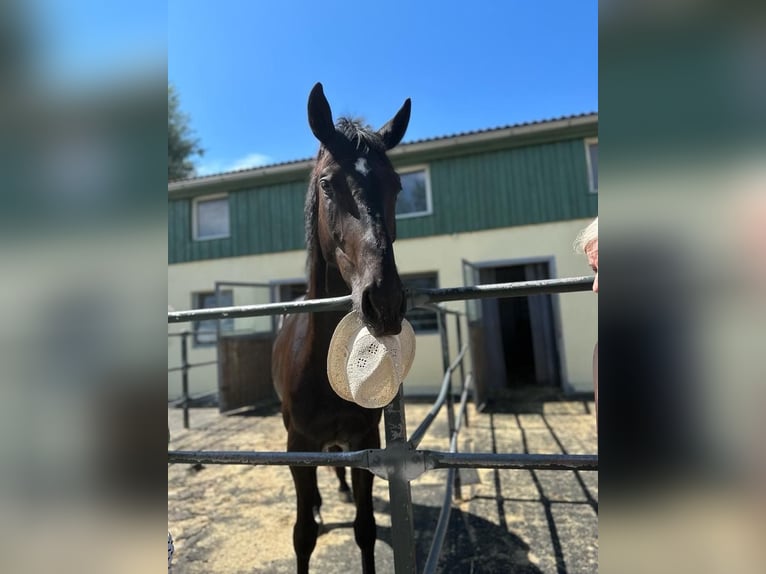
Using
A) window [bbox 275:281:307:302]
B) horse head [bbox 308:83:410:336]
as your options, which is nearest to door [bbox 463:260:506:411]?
window [bbox 275:281:307:302]

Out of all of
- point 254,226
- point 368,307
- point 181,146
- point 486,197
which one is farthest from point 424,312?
point 181,146

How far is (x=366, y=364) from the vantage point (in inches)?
46.2

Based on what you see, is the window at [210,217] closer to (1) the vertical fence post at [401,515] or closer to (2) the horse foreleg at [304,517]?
(2) the horse foreleg at [304,517]

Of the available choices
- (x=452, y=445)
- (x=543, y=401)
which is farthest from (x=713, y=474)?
(x=543, y=401)

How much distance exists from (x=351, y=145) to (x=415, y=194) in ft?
23.0

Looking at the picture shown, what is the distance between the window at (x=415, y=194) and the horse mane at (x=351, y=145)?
6.44m

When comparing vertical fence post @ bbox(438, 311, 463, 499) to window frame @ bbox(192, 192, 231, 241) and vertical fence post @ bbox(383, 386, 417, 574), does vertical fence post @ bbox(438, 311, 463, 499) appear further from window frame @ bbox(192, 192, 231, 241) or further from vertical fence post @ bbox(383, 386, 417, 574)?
window frame @ bbox(192, 192, 231, 241)

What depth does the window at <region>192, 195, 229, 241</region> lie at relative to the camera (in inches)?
378

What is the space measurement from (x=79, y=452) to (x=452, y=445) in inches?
113

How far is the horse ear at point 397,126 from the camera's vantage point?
1971 millimetres

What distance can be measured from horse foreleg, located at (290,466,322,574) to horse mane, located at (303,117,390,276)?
37.0 inches

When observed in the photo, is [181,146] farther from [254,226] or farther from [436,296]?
[436,296]

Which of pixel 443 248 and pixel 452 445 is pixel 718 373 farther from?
pixel 443 248

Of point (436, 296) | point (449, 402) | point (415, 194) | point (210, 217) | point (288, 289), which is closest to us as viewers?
point (436, 296)
